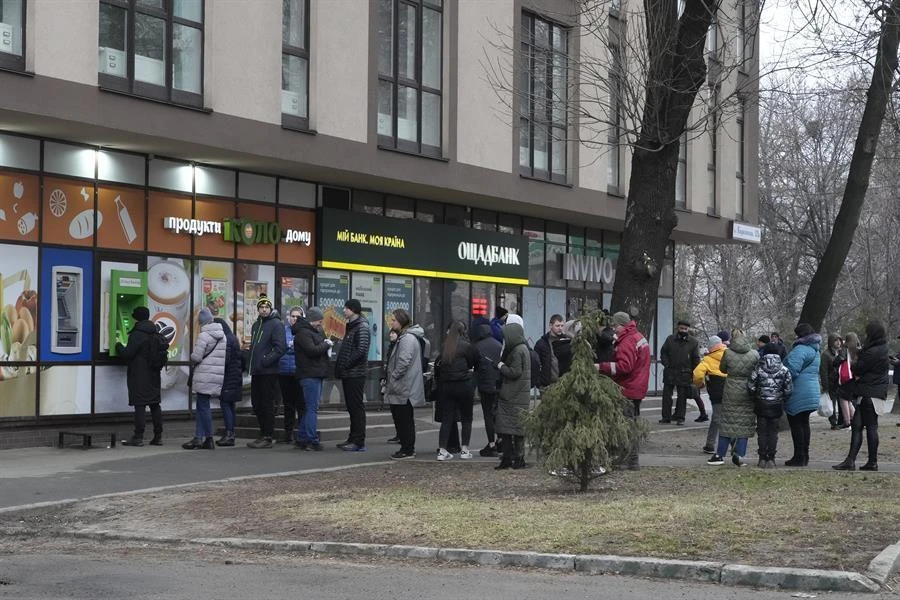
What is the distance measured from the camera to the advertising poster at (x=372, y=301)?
26000 millimetres

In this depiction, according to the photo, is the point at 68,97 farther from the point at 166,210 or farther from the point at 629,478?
the point at 629,478

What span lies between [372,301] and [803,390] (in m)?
11.6

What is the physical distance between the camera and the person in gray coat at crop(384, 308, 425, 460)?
1741 cm

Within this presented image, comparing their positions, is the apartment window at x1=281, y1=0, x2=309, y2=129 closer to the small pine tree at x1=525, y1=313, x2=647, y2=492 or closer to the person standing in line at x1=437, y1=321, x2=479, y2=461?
the person standing in line at x1=437, y1=321, x2=479, y2=461

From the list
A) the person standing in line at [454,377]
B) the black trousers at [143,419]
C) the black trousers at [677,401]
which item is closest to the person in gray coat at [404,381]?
the person standing in line at [454,377]

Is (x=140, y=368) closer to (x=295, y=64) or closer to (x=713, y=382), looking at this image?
(x=295, y=64)

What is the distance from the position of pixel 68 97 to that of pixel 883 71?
1248 cm

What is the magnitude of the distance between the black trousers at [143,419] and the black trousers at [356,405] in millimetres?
2748

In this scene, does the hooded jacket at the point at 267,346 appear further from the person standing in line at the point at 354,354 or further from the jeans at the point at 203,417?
the person standing in line at the point at 354,354

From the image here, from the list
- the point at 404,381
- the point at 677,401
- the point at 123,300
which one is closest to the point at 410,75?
the point at 123,300

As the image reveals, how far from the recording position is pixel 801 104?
48.2 meters

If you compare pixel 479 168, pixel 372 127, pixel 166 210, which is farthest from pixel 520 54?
pixel 166 210

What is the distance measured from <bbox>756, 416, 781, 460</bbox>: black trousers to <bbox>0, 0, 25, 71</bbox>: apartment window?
10.6m

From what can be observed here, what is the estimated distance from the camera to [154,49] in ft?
67.4
